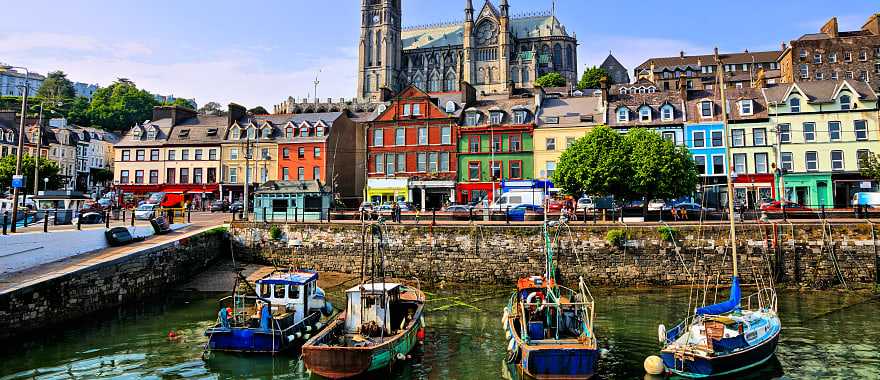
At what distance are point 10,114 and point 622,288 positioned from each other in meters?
83.0

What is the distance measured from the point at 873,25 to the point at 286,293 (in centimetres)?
9127

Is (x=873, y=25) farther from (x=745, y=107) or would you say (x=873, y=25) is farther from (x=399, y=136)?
(x=399, y=136)

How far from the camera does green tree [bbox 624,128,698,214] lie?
34469mm

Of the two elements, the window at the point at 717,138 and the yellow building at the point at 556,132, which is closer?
the window at the point at 717,138

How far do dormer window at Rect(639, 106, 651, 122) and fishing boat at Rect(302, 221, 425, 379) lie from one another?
3479cm

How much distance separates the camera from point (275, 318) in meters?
18.9

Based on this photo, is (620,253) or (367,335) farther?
(620,253)

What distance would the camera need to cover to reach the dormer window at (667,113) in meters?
48.2

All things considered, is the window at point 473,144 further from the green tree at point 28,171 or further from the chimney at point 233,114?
the green tree at point 28,171

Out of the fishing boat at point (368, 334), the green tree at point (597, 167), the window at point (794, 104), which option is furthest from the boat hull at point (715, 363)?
the window at point (794, 104)

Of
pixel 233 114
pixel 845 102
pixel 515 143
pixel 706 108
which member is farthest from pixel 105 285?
pixel 845 102

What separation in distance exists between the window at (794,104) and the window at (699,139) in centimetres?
720

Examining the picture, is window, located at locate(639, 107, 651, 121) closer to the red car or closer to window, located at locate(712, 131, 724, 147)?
window, located at locate(712, 131, 724, 147)

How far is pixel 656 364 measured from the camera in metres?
15.6
